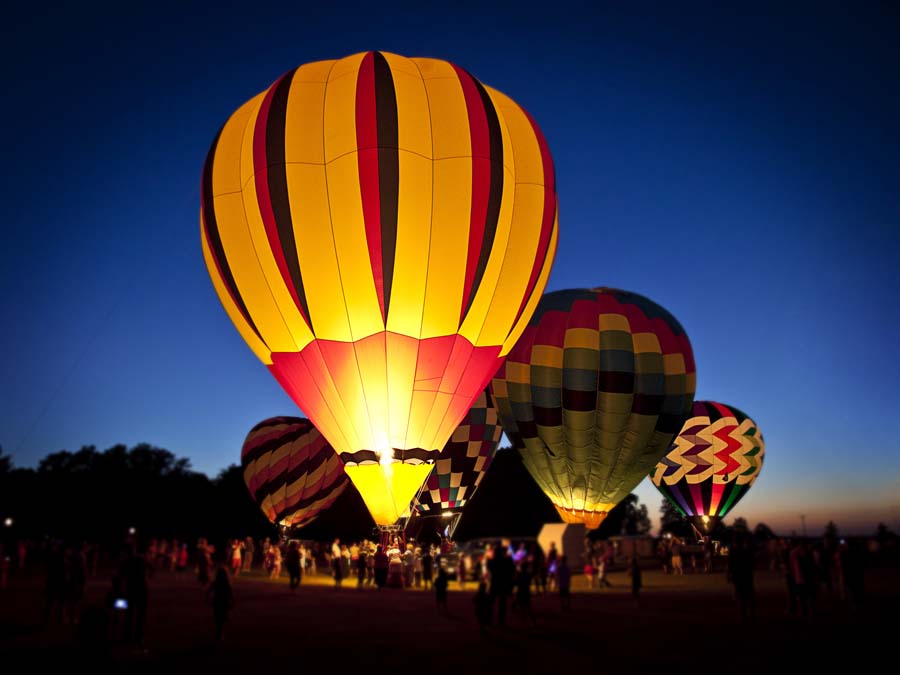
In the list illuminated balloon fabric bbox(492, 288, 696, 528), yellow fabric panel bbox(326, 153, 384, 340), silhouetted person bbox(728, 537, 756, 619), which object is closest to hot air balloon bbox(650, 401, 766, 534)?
illuminated balloon fabric bbox(492, 288, 696, 528)

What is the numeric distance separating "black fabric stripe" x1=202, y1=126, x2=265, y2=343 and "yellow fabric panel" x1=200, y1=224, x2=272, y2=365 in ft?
0.57

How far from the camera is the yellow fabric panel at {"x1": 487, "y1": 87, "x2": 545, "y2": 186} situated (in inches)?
478

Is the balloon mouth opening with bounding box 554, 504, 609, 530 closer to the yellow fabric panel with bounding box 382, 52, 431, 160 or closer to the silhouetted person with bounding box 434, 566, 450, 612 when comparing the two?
the silhouetted person with bounding box 434, 566, 450, 612

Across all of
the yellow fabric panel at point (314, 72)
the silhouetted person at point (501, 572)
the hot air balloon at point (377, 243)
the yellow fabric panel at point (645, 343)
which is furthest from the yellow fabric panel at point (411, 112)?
the yellow fabric panel at point (645, 343)

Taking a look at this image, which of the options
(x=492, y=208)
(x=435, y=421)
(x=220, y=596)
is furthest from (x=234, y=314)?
(x=220, y=596)

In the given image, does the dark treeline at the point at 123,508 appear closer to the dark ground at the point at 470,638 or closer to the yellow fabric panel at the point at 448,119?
the dark ground at the point at 470,638

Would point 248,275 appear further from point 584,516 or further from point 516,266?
point 584,516

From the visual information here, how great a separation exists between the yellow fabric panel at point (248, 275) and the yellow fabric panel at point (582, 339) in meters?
8.69

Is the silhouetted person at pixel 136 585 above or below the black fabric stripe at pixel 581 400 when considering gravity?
below

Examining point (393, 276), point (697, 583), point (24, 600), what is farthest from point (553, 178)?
point (24, 600)

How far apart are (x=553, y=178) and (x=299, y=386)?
609 centimetres

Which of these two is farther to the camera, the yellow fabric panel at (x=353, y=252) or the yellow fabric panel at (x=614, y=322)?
the yellow fabric panel at (x=614, y=322)

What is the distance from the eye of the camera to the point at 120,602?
20.1 ft

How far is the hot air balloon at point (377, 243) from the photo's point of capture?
1090 centimetres
